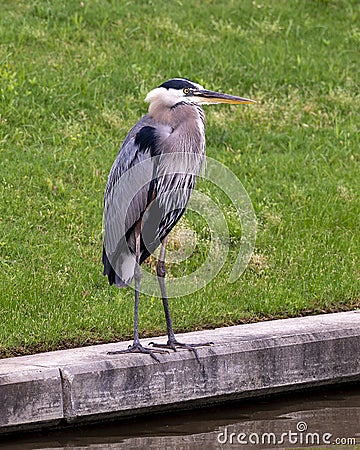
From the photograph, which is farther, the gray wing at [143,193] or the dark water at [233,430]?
the gray wing at [143,193]

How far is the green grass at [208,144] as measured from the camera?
6785 millimetres

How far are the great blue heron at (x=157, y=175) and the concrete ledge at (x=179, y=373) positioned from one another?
0.22 m

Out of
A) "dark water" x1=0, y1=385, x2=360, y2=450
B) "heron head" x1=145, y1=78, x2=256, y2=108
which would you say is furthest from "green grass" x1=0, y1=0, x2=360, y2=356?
"heron head" x1=145, y1=78, x2=256, y2=108

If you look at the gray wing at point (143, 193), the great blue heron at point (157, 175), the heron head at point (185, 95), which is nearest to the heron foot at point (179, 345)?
the great blue heron at point (157, 175)

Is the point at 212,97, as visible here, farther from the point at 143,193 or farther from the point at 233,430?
the point at 233,430

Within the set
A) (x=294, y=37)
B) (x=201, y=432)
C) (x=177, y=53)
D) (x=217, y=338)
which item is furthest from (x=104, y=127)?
(x=201, y=432)

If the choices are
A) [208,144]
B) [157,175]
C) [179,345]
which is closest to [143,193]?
[157,175]

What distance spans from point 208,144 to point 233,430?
15.2 feet

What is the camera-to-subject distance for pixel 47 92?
9.81 meters

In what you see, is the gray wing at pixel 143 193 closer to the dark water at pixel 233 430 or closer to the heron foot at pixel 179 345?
the heron foot at pixel 179 345

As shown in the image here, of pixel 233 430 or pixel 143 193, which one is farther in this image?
pixel 143 193

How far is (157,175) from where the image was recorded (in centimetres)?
589

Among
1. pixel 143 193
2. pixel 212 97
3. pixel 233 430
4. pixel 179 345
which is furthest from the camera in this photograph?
pixel 143 193

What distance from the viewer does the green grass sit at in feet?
22.3
